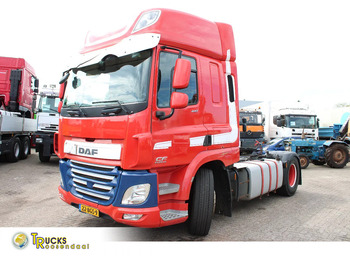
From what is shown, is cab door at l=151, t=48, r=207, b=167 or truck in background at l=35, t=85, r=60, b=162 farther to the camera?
truck in background at l=35, t=85, r=60, b=162

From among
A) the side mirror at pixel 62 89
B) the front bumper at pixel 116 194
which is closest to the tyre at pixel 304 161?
the front bumper at pixel 116 194

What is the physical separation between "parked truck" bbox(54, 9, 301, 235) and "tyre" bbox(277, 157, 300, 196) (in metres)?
2.83

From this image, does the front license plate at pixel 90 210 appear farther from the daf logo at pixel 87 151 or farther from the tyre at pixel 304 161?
the tyre at pixel 304 161

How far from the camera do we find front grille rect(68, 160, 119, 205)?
3402 millimetres

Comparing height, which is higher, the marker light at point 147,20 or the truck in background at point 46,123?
the marker light at point 147,20

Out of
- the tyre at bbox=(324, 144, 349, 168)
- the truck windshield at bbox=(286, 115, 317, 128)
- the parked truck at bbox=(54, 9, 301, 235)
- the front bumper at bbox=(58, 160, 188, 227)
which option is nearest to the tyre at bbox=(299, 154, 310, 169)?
the tyre at bbox=(324, 144, 349, 168)

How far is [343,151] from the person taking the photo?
12555 millimetres

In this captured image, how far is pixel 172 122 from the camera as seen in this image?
3.60 m

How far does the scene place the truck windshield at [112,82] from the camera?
342cm

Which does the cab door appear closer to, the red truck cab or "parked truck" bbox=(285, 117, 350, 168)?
"parked truck" bbox=(285, 117, 350, 168)

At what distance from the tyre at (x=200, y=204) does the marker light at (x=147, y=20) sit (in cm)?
212

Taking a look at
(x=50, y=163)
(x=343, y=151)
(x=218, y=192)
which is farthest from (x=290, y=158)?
(x=50, y=163)

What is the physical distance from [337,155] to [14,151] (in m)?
13.7

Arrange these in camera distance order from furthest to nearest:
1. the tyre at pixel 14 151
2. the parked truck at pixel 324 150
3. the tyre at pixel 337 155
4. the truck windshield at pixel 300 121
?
the truck windshield at pixel 300 121, the tyre at pixel 337 155, the parked truck at pixel 324 150, the tyre at pixel 14 151
